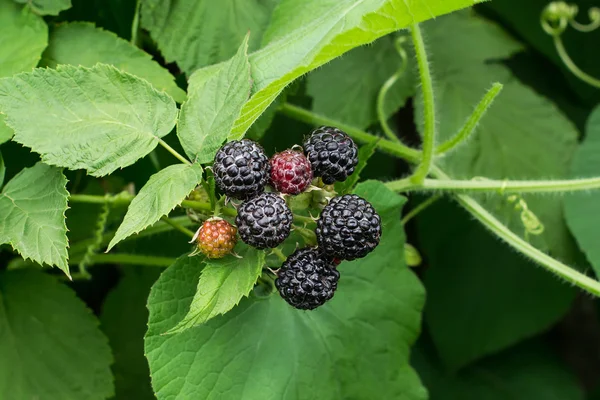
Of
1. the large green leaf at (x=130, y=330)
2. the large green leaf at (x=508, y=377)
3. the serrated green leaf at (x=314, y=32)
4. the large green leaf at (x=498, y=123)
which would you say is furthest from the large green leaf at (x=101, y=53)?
the large green leaf at (x=508, y=377)

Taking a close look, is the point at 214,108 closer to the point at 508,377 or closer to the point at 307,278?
the point at 307,278

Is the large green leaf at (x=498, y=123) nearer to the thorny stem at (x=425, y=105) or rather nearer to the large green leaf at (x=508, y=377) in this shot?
the thorny stem at (x=425, y=105)

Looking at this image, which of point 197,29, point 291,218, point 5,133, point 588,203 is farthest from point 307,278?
point 588,203

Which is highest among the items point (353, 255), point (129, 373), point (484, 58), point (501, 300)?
point (353, 255)

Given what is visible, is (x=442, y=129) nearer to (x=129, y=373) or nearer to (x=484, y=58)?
(x=484, y=58)

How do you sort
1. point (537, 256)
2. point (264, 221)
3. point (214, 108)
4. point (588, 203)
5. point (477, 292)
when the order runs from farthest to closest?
point (477, 292)
point (588, 203)
point (537, 256)
point (214, 108)
point (264, 221)

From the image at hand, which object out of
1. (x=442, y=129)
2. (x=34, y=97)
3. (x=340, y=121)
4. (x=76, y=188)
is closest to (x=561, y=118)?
(x=442, y=129)
